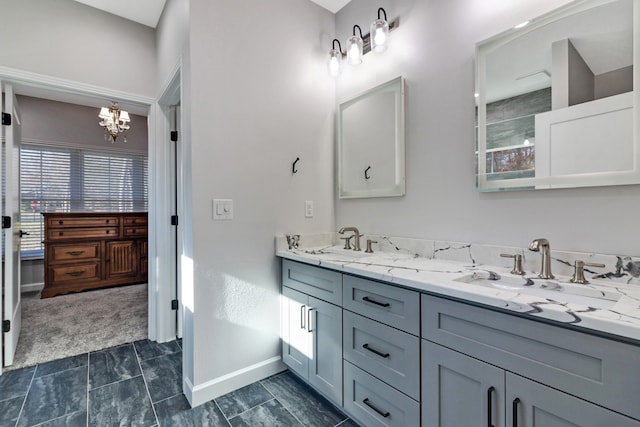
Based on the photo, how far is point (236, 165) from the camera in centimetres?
187

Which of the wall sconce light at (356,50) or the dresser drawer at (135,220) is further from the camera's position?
the dresser drawer at (135,220)

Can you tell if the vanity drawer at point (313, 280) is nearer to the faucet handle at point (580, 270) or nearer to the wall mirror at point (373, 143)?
the wall mirror at point (373, 143)

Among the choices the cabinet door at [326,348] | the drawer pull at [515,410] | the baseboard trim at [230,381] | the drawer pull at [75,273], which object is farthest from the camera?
the drawer pull at [75,273]

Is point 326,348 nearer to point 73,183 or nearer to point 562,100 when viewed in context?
point 562,100

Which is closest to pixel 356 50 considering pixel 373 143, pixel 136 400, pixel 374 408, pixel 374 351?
pixel 373 143

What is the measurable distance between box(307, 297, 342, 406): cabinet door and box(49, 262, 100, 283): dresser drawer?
3859 millimetres

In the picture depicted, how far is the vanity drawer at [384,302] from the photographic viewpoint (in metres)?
1.22

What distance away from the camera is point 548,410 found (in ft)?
2.86

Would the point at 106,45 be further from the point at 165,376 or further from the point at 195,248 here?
the point at 165,376

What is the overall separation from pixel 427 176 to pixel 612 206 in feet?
2.65

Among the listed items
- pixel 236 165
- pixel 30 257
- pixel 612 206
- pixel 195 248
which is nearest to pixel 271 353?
pixel 195 248

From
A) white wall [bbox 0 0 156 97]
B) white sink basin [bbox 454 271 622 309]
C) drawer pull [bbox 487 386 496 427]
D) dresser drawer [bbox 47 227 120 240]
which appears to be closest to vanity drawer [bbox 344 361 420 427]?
drawer pull [bbox 487 386 496 427]

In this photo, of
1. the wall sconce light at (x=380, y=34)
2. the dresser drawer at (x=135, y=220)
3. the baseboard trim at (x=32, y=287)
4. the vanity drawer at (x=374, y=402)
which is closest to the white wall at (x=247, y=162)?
the wall sconce light at (x=380, y=34)

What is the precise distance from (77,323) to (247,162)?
263 cm
